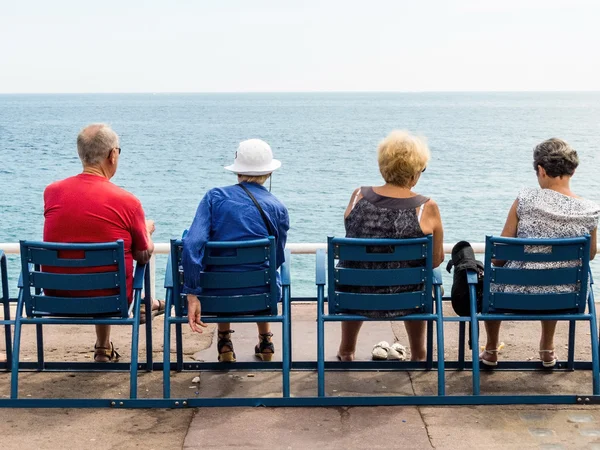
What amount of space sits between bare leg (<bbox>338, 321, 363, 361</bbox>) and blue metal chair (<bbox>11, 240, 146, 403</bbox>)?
1.21 m

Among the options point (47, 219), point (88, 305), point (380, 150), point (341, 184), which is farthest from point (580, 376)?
point (341, 184)

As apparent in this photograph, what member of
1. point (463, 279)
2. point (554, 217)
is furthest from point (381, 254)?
point (554, 217)

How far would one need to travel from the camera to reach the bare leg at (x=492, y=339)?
485cm

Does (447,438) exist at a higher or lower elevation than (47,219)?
lower

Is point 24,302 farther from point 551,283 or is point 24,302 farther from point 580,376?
point 580,376

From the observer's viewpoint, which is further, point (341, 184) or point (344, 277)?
point (341, 184)

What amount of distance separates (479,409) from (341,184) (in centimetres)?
3885

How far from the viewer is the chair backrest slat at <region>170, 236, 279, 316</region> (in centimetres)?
436

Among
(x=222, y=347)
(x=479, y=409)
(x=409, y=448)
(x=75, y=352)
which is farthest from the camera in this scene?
(x=75, y=352)

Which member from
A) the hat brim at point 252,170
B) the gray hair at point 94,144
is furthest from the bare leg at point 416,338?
the gray hair at point 94,144

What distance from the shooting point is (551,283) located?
14.5ft

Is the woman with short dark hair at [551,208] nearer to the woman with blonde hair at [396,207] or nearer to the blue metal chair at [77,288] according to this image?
the woman with blonde hair at [396,207]

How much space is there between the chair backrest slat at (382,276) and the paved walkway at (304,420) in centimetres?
49

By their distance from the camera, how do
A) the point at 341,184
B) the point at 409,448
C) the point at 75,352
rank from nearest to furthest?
the point at 409,448, the point at 75,352, the point at 341,184
